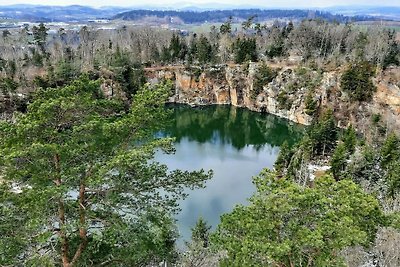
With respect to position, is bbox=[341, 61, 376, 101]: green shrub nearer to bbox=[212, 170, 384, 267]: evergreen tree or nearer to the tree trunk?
bbox=[212, 170, 384, 267]: evergreen tree

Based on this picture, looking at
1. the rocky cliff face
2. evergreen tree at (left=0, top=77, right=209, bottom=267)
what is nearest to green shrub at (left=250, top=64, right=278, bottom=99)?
the rocky cliff face

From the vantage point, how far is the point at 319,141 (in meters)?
26.9

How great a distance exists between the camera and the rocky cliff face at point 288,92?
108ft

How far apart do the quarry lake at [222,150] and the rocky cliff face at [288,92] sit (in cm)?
115

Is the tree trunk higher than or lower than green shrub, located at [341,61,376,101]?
higher

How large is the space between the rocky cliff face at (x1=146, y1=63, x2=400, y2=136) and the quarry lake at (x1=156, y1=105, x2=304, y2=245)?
45.2 inches

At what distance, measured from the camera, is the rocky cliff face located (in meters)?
32.8

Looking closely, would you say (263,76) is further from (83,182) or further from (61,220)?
(61,220)

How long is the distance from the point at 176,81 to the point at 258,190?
36.7m

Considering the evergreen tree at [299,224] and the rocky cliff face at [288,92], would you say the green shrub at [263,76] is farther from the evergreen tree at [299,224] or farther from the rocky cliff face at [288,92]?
the evergreen tree at [299,224]

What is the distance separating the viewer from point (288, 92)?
38.1 meters


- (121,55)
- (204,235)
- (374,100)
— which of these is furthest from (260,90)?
(204,235)

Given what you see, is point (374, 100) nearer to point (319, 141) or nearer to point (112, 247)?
point (319, 141)

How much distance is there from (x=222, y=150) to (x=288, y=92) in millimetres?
10197
